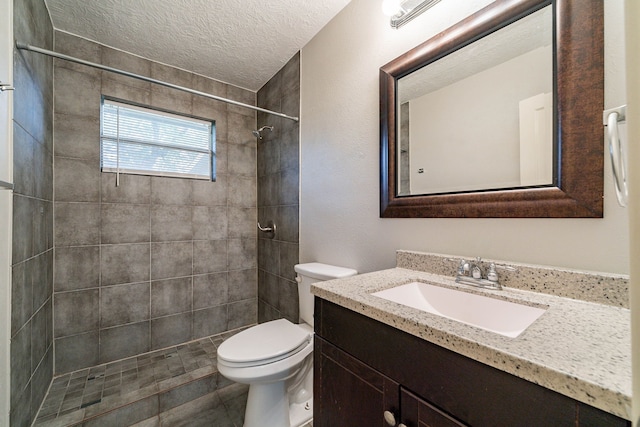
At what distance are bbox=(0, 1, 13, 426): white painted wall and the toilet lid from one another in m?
0.82

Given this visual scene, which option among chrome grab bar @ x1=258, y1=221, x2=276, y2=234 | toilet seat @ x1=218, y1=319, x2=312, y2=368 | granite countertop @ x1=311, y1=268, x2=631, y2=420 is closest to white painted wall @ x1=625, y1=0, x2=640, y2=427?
granite countertop @ x1=311, y1=268, x2=631, y2=420

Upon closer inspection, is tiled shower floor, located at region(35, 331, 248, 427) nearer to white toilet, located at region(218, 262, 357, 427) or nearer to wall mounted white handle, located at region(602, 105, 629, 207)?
→ white toilet, located at region(218, 262, 357, 427)

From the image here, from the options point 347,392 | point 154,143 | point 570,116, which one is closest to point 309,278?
point 347,392

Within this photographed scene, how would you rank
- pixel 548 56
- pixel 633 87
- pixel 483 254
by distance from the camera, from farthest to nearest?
pixel 483 254 < pixel 548 56 < pixel 633 87

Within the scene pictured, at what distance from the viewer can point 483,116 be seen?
974 mm

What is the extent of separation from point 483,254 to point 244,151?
7.34 ft

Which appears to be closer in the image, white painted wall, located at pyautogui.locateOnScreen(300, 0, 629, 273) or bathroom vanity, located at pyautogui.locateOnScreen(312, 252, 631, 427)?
bathroom vanity, located at pyautogui.locateOnScreen(312, 252, 631, 427)

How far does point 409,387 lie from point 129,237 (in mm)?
2232

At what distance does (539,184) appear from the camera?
0.82m

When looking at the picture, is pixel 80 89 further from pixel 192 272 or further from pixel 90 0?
pixel 192 272

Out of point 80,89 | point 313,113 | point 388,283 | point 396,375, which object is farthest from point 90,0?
point 396,375

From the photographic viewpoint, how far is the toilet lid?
122cm

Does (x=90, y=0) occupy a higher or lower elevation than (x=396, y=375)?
higher

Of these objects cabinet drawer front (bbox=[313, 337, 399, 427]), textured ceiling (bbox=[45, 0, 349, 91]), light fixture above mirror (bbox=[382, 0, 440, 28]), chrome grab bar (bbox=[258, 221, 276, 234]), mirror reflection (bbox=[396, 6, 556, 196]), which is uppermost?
textured ceiling (bbox=[45, 0, 349, 91])
